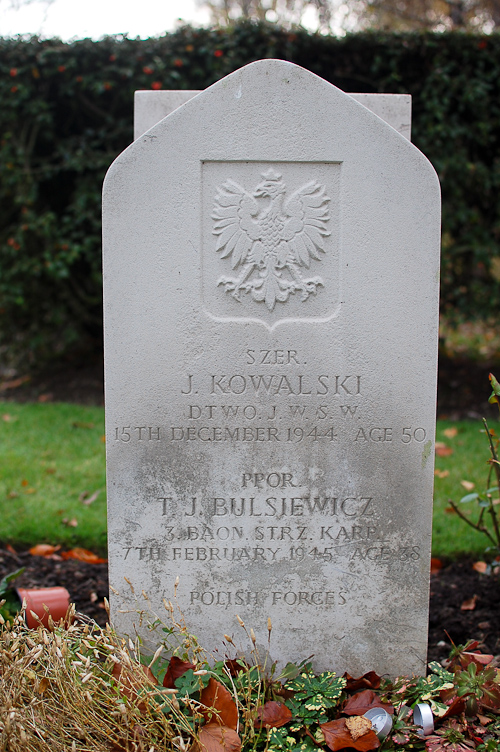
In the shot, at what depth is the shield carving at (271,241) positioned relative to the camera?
7.86ft

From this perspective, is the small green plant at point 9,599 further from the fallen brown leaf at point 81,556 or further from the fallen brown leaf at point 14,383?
the fallen brown leaf at point 14,383

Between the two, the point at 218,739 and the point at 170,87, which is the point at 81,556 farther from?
the point at 170,87

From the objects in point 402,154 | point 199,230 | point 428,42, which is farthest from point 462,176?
point 199,230

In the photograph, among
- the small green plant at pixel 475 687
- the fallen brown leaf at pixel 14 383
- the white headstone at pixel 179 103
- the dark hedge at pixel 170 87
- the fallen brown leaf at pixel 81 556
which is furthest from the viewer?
the fallen brown leaf at pixel 14 383

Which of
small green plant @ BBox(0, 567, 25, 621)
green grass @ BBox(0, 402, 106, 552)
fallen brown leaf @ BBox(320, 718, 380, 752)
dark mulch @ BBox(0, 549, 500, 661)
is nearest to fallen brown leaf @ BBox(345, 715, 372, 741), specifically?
fallen brown leaf @ BBox(320, 718, 380, 752)

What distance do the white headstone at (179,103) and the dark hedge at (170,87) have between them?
10.5 ft

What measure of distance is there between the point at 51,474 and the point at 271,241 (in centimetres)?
291

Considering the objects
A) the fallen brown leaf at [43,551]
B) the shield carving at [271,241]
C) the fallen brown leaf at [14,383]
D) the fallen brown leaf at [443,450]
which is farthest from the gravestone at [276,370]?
the fallen brown leaf at [14,383]

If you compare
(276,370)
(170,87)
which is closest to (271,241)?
(276,370)

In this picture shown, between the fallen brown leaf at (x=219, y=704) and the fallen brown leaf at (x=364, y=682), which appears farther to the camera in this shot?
the fallen brown leaf at (x=364, y=682)

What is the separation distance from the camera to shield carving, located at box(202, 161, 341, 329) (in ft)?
7.86

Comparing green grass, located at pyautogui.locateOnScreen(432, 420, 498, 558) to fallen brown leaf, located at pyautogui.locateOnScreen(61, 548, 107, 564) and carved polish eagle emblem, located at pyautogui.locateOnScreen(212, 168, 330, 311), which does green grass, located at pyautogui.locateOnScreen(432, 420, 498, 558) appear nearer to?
carved polish eagle emblem, located at pyautogui.locateOnScreen(212, 168, 330, 311)

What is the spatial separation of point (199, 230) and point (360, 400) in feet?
3.02

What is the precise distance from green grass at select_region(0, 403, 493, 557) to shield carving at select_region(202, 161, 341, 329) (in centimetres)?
192
